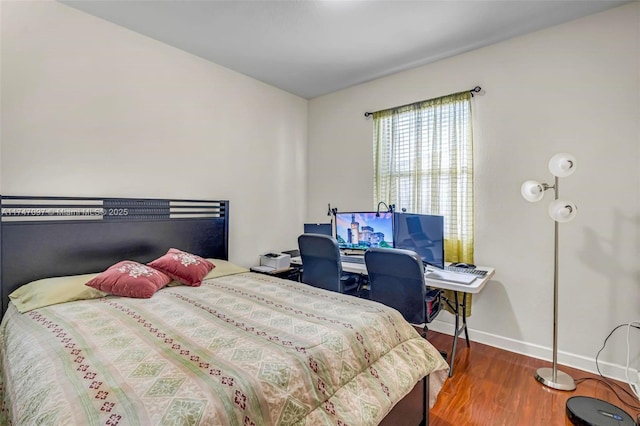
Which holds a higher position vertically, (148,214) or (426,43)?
(426,43)

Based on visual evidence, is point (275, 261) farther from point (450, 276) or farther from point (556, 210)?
point (556, 210)

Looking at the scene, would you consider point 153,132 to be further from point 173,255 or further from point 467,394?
point 467,394

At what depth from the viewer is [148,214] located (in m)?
2.62

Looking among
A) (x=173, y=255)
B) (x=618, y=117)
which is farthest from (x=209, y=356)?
(x=618, y=117)

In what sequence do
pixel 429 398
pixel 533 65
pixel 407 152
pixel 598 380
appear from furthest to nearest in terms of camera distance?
pixel 407 152 < pixel 533 65 < pixel 598 380 < pixel 429 398

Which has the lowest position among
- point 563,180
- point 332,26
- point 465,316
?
point 465,316

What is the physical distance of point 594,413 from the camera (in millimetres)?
1768

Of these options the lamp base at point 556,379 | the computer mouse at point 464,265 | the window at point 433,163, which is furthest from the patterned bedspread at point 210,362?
the window at point 433,163

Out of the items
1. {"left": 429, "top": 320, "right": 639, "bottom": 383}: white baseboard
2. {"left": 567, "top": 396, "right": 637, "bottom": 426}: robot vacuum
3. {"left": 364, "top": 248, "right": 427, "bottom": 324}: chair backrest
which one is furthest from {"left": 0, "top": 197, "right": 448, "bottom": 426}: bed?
{"left": 429, "top": 320, "right": 639, "bottom": 383}: white baseboard

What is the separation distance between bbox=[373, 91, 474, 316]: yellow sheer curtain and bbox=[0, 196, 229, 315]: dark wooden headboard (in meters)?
1.97

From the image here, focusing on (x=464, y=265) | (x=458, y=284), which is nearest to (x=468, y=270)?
(x=464, y=265)

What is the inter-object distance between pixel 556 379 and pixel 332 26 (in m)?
3.16

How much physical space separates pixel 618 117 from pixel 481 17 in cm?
125

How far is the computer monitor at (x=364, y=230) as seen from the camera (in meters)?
3.08
